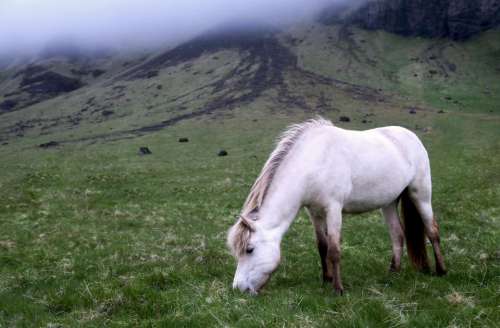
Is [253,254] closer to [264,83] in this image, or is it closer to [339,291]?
[339,291]

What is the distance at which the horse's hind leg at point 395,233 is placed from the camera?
895 centimetres

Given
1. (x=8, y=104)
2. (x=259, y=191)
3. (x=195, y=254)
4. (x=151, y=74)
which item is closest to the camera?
(x=259, y=191)

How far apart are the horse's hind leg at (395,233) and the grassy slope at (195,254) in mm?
601

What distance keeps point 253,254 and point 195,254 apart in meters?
4.17

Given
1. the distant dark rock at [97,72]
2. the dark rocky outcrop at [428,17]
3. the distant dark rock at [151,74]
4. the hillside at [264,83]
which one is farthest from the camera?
the distant dark rock at [97,72]

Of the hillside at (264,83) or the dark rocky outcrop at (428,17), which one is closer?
the hillside at (264,83)

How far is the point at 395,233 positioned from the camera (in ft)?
30.9

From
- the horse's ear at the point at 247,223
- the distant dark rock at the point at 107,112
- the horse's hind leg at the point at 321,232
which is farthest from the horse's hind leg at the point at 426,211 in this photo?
the distant dark rock at the point at 107,112

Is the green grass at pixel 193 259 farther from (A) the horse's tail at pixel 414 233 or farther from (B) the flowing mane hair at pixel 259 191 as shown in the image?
(B) the flowing mane hair at pixel 259 191

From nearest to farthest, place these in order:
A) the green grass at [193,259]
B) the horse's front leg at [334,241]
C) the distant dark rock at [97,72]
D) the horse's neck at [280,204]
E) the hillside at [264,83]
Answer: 1. the green grass at [193,259]
2. the horse's front leg at [334,241]
3. the horse's neck at [280,204]
4. the hillside at [264,83]
5. the distant dark rock at [97,72]

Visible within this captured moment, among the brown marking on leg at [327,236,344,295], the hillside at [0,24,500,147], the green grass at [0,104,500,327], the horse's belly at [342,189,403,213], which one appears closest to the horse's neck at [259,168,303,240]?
the brown marking on leg at [327,236,344,295]

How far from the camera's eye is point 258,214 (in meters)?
7.31

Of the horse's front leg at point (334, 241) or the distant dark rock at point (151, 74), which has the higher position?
the horse's front leg at point (334, 241)

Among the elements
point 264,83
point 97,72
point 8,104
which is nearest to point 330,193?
point 264,83
